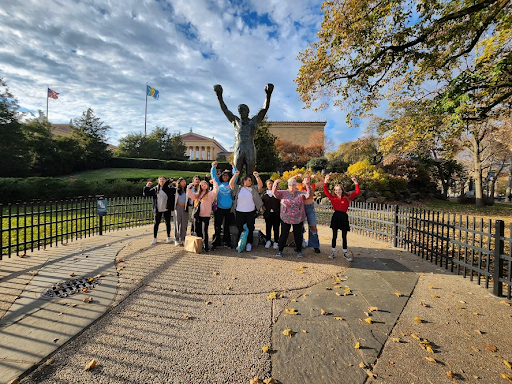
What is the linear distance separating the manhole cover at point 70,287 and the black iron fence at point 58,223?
70.0 inches

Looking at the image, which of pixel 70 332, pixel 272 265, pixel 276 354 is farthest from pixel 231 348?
pixel 272 265

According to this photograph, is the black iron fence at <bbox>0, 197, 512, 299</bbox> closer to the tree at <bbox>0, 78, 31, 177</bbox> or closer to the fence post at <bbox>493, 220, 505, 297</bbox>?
the fence post at <bbox>493, 220, 505, 297</bbox>

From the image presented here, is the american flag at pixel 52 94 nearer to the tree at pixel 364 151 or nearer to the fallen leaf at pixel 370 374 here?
the tree at pixel 364 151

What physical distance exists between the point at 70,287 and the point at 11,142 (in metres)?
26.2

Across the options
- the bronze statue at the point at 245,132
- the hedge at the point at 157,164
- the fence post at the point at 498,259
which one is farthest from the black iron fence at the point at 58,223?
the hedge at the point at 157,164

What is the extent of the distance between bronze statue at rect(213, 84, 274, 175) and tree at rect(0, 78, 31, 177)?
24586mm

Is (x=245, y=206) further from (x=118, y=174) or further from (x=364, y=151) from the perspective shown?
(x=118, y=174)

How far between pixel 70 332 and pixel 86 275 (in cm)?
196

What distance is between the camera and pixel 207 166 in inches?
1318

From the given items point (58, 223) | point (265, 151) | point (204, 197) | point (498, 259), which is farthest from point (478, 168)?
point (58, 223)

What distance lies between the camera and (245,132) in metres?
7.21

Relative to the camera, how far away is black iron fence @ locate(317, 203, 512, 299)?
4121 mm

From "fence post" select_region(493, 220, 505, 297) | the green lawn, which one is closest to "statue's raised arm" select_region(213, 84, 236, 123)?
"fence post" select_region(493, 220, 505, 297)

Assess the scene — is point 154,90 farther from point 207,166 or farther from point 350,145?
point 350,145
